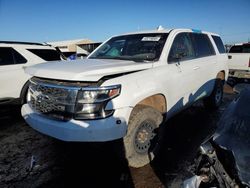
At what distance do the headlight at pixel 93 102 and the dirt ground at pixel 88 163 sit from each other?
1.37ft

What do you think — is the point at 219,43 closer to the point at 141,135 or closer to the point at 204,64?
the point at 204,64

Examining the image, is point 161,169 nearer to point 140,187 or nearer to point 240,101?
point 140,187

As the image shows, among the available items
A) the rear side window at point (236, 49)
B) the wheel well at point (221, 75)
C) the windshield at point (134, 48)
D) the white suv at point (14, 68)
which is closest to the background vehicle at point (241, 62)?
the rear side window at point (236, 49)

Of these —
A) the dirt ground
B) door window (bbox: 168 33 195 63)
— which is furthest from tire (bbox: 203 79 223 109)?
door window (bbox: 168 33 195 63)

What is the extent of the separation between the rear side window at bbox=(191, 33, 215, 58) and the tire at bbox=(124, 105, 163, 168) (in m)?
2.14

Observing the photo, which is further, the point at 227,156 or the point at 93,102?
the point at 93,102

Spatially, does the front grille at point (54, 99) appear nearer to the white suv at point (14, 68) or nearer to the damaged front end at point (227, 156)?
the damaged front end at point (227, 156)

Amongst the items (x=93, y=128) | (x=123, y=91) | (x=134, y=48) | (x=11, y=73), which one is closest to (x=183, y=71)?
(x=134, y=48)

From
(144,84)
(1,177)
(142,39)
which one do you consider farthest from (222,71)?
(1,177)

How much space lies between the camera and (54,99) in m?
2.99

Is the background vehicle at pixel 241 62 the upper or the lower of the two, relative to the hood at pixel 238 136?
lower

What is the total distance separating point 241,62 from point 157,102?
293 inches

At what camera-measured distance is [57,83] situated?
3.00 m

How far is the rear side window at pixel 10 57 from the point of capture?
610 cm
